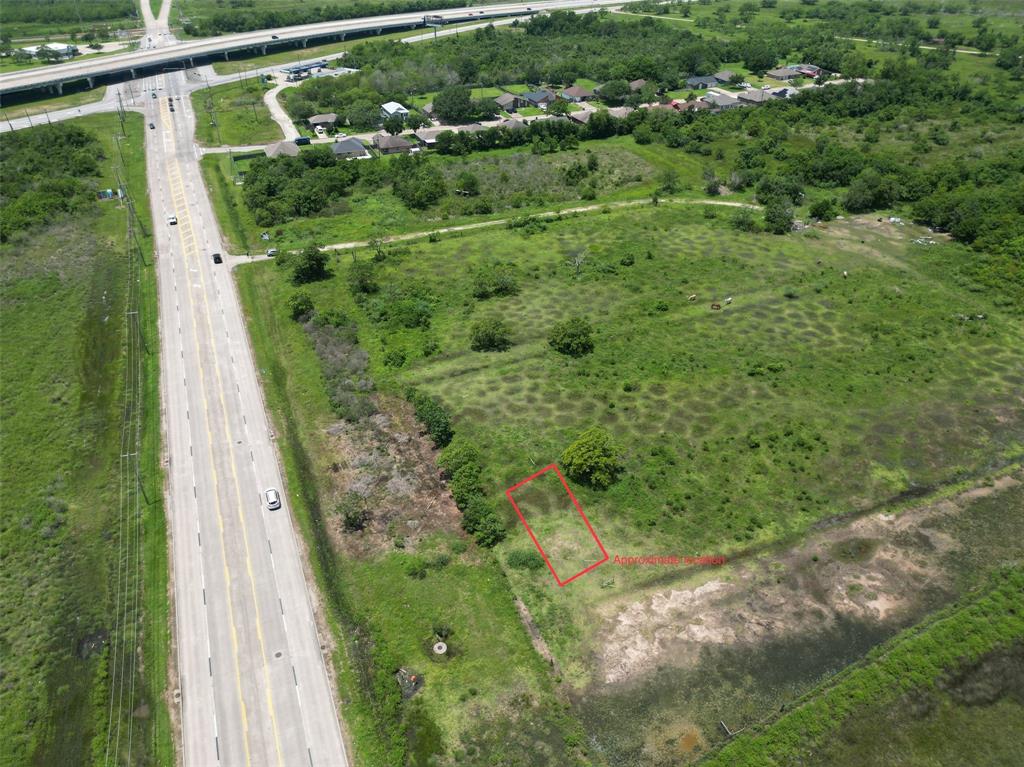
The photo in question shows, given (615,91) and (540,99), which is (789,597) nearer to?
(540,99)

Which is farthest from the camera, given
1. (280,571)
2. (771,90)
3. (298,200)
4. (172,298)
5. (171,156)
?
(771,90)

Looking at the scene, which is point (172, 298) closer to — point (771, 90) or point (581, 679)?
point (581, 679)

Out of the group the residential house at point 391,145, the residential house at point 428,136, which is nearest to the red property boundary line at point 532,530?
the residential house at point 391,145

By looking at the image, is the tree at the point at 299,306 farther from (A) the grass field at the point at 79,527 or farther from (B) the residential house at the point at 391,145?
(B) the residential house at the point at 391,145

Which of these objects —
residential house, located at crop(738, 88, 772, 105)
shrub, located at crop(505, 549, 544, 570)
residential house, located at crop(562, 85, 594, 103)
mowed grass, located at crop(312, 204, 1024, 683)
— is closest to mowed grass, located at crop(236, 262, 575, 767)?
shrub, located at crop(505, 549, 544, 570)

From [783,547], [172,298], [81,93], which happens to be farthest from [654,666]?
[81,93]
